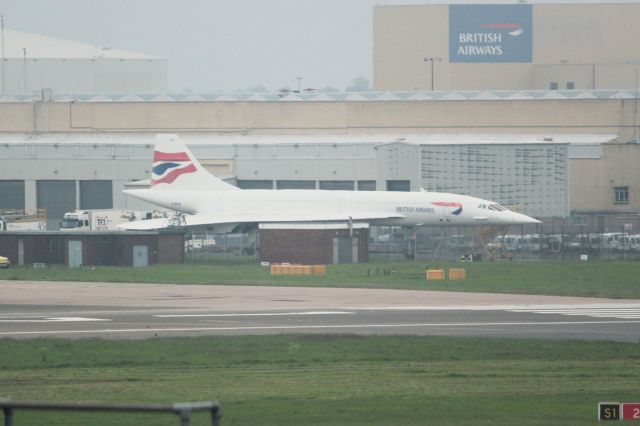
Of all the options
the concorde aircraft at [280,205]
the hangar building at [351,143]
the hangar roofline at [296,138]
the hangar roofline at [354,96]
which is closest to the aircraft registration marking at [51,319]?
the concorde aircraft at [280,205]

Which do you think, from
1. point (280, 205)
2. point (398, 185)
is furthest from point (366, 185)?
point (280, 205)

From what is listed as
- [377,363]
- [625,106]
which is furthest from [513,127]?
[377,363]

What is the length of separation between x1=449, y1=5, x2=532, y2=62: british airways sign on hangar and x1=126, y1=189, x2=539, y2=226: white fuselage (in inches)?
2414

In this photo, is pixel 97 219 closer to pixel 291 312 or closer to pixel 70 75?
pixel 291 312

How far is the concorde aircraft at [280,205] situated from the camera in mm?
75938

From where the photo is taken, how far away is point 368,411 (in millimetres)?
21609

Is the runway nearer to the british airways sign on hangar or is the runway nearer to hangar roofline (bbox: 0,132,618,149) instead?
hangar roofline (bbox: 0,132,618,149)

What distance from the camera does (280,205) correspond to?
79.1m

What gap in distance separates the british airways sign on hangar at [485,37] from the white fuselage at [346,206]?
2414 inches

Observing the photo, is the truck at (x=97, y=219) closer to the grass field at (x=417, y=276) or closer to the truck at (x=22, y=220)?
the truck at (x=22, y=220)

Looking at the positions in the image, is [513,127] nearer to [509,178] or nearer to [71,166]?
[509,178]

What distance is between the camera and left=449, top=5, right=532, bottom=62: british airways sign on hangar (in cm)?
13725

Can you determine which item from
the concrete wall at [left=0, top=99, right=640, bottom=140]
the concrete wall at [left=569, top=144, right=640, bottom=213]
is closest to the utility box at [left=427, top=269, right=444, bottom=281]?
Result: the concrete wall at [left=569, top=144, right=640, bottom=213]

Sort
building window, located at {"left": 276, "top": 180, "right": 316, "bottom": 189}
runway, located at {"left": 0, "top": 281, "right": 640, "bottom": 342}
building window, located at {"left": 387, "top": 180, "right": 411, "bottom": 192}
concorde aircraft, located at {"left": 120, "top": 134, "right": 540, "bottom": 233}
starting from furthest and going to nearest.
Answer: building window, located at {"left": 276, "top": 180, "right": 316, "bottom": 189} → building window, located at {"left": 387, "top": 180, "right": 411, "bottom": 192} → concorde aircraft, located at {"left": 120, "top": 134, "right": 540, "bottom": 233} → runway, located at {"left": 0, "top": 281, "right": 640, "bottom": 342}
